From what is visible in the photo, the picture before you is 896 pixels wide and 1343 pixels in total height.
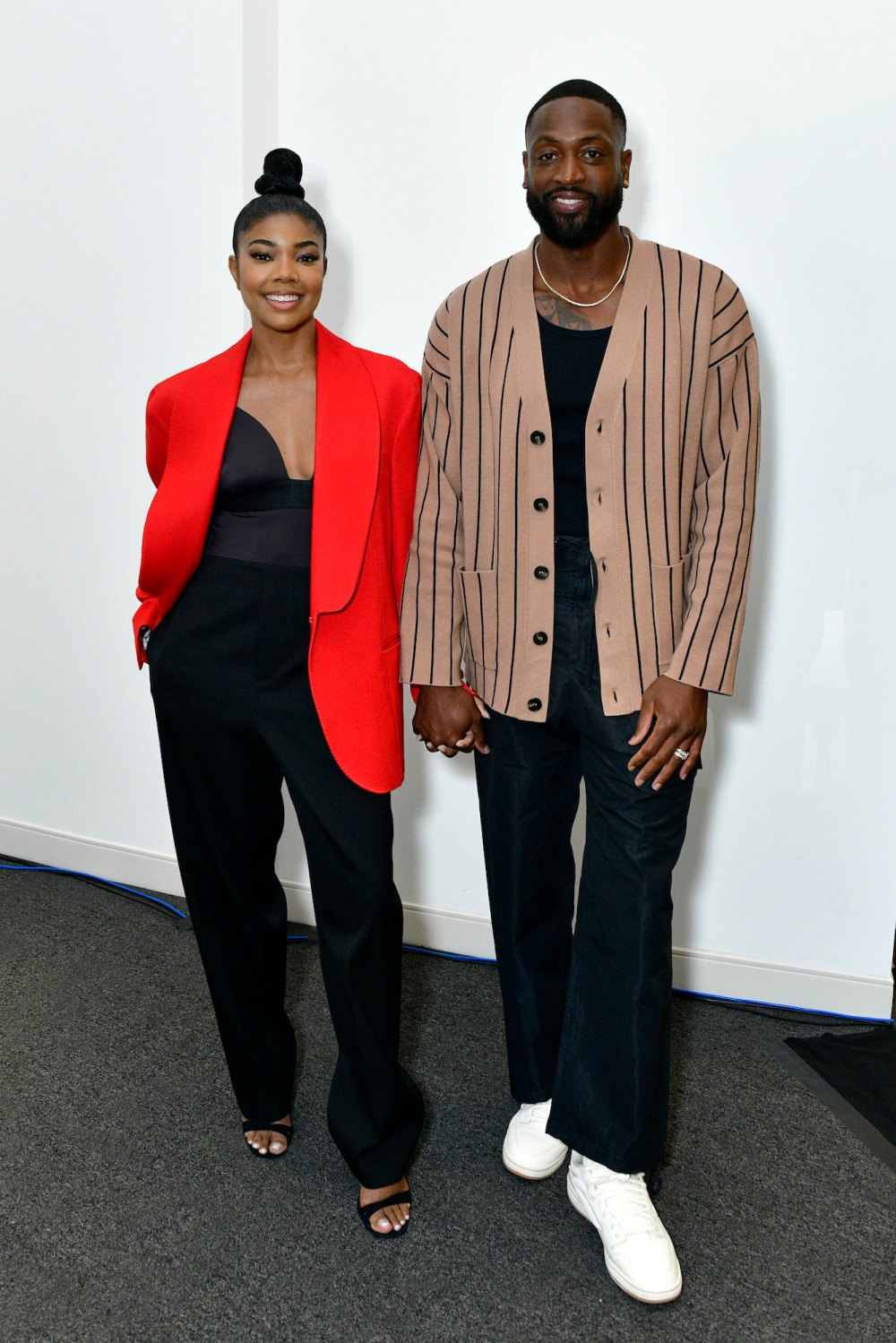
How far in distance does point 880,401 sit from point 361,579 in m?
1.23

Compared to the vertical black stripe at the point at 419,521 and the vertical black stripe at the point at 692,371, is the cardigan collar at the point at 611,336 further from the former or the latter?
the vertical black stripe at the point at 419,521

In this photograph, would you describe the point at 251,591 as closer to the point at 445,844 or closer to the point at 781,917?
the point at 445,844

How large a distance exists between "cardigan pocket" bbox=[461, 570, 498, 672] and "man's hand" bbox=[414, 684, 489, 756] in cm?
7

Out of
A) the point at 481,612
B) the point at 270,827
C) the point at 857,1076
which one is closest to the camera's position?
the point at 481,612

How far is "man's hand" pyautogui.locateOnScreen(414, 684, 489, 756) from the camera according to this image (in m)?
1.74

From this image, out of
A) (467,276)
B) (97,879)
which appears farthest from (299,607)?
(97,879)

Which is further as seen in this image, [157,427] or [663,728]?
[157,427]

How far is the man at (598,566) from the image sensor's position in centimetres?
155

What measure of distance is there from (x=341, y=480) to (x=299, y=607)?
195 millimetres

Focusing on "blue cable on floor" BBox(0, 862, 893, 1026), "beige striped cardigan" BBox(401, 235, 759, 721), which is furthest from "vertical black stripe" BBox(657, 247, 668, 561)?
"blue cable on floor" BBox(0, 862, 893, 1026)

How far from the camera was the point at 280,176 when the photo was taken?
166 centimetres

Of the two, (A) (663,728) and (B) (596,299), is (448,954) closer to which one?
(A) (663,728)

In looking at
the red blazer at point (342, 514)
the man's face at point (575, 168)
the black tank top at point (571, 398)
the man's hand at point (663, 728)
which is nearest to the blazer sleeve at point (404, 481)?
the red blazer at point (342, 514)

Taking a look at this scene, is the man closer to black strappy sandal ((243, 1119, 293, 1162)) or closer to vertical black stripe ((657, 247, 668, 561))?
vertical black stripe ((657, 247, 668, 561))
